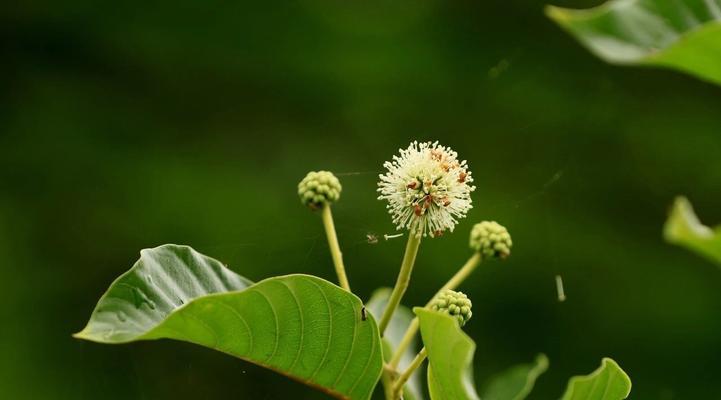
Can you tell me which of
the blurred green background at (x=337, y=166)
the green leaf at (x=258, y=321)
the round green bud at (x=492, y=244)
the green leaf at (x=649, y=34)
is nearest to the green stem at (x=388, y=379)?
the green leaf at (x=258, y=321)

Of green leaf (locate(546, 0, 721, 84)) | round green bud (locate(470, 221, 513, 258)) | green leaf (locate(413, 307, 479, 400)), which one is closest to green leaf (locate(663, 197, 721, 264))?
green leaf (locate(546, 0, 721, 84))

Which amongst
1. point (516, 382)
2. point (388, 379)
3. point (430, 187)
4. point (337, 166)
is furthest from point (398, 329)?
point (337, 166)

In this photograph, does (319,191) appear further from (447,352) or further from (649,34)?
(649,34)

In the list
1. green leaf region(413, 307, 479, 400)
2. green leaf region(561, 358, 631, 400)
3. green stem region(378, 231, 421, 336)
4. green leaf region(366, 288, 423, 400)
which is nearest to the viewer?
green leaf region(413, 307, 479, 400)

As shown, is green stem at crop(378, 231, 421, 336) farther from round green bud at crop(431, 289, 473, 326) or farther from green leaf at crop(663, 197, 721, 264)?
green leaf at crop(663, 197, 721, 264)

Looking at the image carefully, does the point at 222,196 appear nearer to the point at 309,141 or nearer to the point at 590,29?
the point at 309,141

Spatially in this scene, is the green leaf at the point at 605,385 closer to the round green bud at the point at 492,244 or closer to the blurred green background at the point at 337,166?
the round green bud at the point at 492,244

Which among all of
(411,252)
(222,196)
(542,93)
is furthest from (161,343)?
(411,252)
